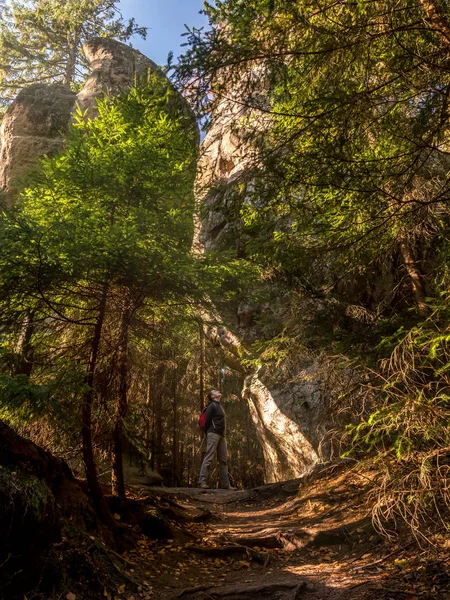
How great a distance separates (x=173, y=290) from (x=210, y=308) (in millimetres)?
778

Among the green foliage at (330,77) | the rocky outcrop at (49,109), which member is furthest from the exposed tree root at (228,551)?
the rocky outcrop at (49,109)

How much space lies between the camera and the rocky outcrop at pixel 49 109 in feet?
62.4

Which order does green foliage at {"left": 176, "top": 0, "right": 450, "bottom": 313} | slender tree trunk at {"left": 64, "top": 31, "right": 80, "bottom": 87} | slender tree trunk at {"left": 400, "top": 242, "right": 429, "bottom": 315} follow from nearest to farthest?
1. green foliage at {"left": 176, "top": 0, "right": 450, "bottom": 313}
2. slender tree trunk at {"left": 400, "top": 242, "right": 429, "bottom": 315}
3. slender tree trunk at {"left": 64, "top": 31, "right": 80, "bottom": 87}

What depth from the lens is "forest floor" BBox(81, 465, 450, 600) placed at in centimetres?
390

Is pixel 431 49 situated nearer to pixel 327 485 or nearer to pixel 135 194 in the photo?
pixel 135 194

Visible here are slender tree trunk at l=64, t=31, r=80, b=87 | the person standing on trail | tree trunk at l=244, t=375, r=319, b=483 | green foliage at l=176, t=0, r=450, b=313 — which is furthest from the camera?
slender tree trunk at l=64, t=31, r=80, b=87

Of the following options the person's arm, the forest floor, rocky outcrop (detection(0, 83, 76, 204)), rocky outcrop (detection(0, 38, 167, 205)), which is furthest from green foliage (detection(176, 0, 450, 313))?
rocky outcrop (detection(0, 83, 76, 204))

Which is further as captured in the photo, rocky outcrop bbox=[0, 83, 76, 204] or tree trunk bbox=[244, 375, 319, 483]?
rocky outcrop bbox=[0, 83, 76, 204]

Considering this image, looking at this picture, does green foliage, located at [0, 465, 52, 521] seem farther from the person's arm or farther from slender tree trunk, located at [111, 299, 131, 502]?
the person's arm

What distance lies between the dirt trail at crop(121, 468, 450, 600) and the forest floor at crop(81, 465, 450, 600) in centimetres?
1

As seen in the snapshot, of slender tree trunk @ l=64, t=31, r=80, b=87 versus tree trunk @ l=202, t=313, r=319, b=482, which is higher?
slender tree trunk @ l=64, t=31, r=80, b=87

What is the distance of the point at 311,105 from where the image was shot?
3.78 meters

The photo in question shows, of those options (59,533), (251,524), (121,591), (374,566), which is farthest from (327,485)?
(59,533)

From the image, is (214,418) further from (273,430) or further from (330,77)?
(330,77)
